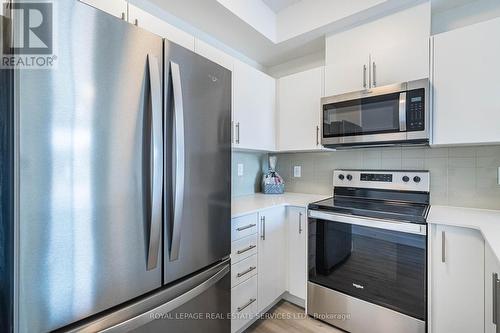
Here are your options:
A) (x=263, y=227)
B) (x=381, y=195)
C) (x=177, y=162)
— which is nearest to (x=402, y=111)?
(x=381, y=195)

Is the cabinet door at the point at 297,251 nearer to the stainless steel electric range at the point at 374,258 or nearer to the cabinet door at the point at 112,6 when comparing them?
the stainless steel electric range at the point at 374,258

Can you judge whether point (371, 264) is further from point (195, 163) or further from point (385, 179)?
point (195, 163)

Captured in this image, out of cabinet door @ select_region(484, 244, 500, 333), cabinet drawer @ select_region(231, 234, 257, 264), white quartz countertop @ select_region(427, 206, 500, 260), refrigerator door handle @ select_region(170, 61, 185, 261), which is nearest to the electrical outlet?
cabinet drawer @ select_region(231, 234, 257, 264)

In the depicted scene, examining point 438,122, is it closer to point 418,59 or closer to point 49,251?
point 418,59

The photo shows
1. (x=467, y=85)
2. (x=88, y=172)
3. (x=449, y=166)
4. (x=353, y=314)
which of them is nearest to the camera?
(x=88, y=172)

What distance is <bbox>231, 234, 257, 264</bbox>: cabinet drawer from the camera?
1542mm

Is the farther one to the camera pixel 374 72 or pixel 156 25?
pixel 374 72

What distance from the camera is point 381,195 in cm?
202

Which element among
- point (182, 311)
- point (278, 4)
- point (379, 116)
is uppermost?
point (278, 4)

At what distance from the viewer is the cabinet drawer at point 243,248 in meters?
1.54

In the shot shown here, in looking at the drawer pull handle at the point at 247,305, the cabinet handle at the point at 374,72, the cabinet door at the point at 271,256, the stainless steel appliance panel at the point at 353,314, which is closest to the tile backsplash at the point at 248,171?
the cabinet door at the point at 271,256

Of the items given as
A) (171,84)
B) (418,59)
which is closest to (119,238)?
(171,84)

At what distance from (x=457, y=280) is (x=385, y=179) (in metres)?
0.86

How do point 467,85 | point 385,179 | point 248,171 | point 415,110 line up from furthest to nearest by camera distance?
point 248,171, point 385,179, point 415,110, point 467,85
